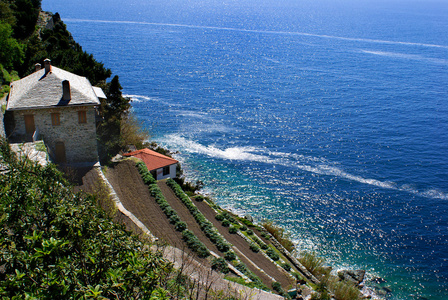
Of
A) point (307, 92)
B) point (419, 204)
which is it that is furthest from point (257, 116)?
point (419, 204)

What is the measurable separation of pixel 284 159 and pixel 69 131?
35.6 metres

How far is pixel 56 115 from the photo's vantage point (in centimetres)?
3366

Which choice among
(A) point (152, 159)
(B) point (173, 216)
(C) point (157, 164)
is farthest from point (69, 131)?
(B) point (173, 216)

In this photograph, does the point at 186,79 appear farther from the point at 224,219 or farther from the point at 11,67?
the point at 224,219

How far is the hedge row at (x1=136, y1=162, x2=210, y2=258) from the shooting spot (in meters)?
28.8

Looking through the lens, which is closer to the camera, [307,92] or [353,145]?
[353,145]

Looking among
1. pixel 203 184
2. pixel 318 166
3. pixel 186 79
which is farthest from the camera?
pixel 186 79

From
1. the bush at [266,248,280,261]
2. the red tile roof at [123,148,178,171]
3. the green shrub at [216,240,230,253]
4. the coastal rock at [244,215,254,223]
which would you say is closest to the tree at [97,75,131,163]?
the red tile roof at [123,148,178,171]

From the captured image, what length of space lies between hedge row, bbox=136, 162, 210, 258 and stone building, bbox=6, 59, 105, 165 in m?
5.27

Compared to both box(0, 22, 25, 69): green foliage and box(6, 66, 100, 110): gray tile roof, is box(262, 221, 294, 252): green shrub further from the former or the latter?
box(0, 22, 25, 69): green foliage

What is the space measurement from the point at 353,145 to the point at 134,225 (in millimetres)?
47324

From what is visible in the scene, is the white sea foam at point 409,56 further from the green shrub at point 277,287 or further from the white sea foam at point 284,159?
the green shrub at point 277,287

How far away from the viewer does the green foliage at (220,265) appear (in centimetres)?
2706

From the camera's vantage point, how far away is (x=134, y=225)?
94.0ft
